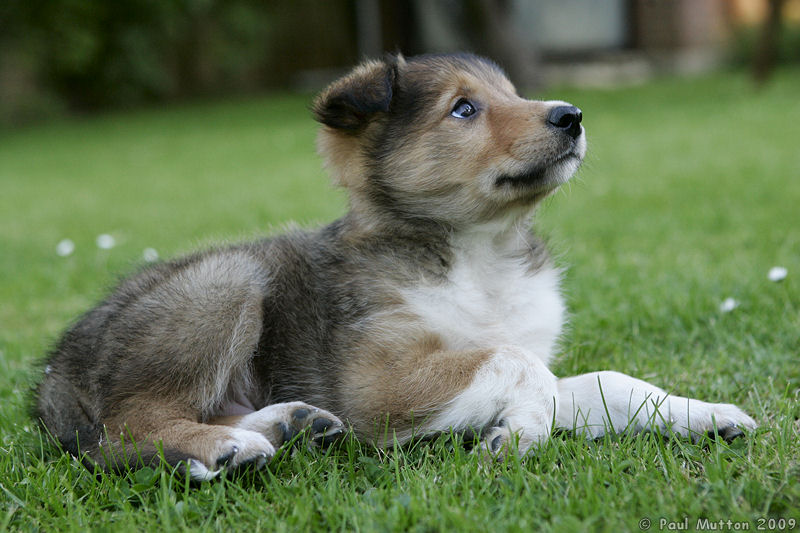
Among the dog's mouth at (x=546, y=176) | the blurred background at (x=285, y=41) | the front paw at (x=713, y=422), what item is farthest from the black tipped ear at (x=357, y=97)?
the blurred background at (x=285, y=41)

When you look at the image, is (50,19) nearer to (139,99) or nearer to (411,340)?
(139,99)

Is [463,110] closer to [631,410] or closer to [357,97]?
[357,97]

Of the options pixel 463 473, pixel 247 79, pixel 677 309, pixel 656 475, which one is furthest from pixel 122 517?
pixel 247 79

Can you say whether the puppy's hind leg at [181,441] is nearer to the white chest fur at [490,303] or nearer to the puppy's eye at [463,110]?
the white chest fur at [490,303]

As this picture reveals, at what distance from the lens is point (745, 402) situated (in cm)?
326

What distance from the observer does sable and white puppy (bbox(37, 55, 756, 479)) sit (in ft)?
9.51

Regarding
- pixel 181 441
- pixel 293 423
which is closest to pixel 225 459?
pixel 181 441

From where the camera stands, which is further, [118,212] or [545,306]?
[118,212]

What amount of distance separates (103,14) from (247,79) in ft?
17.5

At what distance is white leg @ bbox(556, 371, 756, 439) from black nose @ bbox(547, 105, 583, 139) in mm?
954

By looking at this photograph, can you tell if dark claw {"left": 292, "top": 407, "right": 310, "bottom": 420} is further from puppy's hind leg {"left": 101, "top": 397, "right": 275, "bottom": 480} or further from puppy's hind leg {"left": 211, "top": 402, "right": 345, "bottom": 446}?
puppy's hind leg {"left": 101, "top": 397, "right": 275, "bottom": 480}

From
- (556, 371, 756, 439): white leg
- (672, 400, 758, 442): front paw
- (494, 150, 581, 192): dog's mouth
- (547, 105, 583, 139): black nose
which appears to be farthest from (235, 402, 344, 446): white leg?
(547, 105, 583, 139): black nose

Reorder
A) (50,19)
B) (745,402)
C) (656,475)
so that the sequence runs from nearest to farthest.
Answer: (656,475) → (745,402) → (50,19)

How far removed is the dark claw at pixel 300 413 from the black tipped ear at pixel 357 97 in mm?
1191
